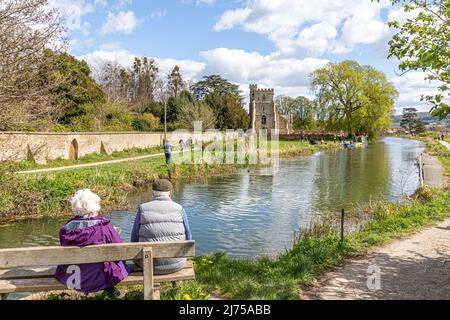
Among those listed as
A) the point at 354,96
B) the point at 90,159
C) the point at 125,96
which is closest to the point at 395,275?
the point at 90,159

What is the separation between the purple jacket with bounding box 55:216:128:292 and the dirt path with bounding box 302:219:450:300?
2.47m

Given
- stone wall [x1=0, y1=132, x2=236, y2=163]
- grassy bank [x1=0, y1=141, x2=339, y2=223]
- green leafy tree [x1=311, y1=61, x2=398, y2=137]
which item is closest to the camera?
grassy bank [x1=0, y1=141, x2=339, y2=223]

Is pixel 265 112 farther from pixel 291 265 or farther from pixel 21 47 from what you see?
pixel 291 265

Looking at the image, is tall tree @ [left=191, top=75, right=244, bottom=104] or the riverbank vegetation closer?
the riverbank vegetation

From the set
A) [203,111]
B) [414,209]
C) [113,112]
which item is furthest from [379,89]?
[414,209]

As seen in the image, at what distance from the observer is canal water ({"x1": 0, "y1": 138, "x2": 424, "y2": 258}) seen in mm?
10625

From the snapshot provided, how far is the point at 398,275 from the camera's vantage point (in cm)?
598

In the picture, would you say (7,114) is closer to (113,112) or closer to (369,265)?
(369,265)

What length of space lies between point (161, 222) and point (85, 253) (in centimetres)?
99

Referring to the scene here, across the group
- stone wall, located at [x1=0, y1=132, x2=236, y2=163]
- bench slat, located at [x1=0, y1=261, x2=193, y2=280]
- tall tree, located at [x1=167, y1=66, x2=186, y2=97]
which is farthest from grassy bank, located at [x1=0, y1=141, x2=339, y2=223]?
tall tree, located at [x1=167, y1=66, x2=186, y2=97]

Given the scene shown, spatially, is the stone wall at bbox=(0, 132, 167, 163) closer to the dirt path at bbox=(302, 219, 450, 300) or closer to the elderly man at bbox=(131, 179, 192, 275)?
the elderly man at bbox=(131, 179, 192, 275)

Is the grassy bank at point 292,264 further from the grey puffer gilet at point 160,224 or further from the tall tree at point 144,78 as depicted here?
the tall tree at point 144,78

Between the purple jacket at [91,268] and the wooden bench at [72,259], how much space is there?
12 cm
